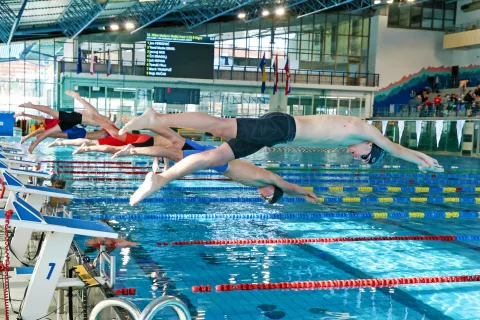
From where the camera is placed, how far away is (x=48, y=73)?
28906mm

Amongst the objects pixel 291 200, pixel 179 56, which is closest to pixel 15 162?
pixel 291 200

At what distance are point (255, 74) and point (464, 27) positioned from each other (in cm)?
1063

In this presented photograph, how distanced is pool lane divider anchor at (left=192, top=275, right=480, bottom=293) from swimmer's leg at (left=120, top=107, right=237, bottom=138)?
1.54 meters

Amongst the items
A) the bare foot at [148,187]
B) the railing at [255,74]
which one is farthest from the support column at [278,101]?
the bare foot at [148,187]

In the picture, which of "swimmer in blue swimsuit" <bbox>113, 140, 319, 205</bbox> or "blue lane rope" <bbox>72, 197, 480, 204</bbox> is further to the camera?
"blue lane rope" <bbox>72, 197, 480, 204</bbox>

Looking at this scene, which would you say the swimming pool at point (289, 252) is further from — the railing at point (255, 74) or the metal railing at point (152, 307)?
the railing at point (255, 74)

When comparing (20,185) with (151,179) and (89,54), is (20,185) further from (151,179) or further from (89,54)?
(89,54)

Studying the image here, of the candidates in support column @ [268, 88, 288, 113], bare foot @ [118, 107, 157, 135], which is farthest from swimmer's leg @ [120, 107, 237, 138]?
support column @ [268, 88, 288, 113]

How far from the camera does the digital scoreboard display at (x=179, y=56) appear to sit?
25.2m

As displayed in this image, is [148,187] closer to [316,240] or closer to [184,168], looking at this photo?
[184,168]

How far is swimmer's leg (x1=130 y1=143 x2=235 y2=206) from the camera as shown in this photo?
4.57m

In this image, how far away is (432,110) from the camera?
2486 cm

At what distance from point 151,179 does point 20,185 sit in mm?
996

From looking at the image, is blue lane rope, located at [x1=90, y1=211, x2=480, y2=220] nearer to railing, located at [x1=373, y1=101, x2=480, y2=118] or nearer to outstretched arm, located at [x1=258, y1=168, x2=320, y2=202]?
outstretched arm, located at [x1=258, y1=168, x2=320, y2=202]
